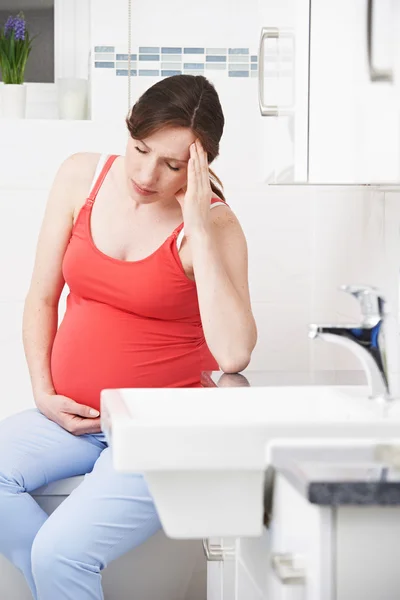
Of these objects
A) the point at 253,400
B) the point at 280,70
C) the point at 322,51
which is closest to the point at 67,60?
the point at 280,70

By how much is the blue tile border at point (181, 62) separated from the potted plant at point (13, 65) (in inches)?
9.7

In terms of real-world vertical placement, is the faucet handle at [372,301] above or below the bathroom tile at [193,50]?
below

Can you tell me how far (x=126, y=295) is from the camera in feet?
6.42

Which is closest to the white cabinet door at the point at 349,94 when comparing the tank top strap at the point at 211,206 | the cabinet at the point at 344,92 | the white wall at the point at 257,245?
the cabinet at the point at 344,92

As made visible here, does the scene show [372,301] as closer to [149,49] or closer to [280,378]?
[280,378]

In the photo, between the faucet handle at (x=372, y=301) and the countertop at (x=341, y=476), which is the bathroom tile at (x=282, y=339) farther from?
the countertop at (x=341, y=476)

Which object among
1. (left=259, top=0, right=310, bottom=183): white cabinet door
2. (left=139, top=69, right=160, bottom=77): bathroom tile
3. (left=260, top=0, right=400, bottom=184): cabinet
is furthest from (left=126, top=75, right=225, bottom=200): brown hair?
(left=139, top=69, right=160, bottom=77): bathroom tile

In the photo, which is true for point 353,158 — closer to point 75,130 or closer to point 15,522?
point 15,522

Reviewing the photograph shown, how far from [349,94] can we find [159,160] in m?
0.52

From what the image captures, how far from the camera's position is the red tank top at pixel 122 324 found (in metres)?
1.96

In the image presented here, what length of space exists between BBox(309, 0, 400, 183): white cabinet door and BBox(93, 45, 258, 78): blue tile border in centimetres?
125

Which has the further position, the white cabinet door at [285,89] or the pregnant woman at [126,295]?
the pregnant woman at [126,295]

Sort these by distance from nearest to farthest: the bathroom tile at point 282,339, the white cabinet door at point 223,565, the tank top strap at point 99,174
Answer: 1. the white cabinet door at point 223,565
2. the tank top strap at point 99,174
3. the bathroom tile at point 282,339

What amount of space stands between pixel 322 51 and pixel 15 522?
103 cm
